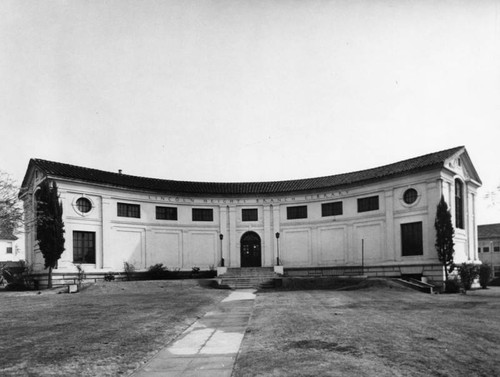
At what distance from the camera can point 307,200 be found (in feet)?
115

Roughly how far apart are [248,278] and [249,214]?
7553 mm

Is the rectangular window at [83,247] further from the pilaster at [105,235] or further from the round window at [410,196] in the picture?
the round window at [410,196]

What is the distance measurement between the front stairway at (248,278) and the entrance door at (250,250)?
5.28ft

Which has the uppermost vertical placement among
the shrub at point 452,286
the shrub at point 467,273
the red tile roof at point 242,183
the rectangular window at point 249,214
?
the red tile roof at point 242,183

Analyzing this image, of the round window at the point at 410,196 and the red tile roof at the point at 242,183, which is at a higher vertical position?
the red tile roof at the point at 242,183

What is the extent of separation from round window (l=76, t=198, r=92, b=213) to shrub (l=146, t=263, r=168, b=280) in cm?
612

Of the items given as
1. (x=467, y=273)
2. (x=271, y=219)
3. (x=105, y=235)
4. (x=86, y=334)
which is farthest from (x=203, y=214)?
(x=86, y=334)

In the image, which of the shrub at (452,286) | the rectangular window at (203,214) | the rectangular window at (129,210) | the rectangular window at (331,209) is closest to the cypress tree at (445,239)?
the shrub at (452,286)

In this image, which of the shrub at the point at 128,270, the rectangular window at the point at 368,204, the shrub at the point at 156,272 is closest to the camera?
the shrub at the point at 128,270

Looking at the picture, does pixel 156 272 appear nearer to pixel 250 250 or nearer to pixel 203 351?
pixel 250 250

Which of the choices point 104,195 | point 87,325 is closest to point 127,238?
point 104,195

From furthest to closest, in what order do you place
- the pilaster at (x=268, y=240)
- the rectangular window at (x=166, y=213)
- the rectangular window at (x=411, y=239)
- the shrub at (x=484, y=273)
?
the pilaster at (x=268, y=240), the rectangular window at (x=166, y=213), the shrub at (x=484, y=273), the rectangular window at (x=411, y=239)

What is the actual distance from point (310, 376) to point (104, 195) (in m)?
26.9

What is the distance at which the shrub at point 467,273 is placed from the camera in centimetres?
2597
